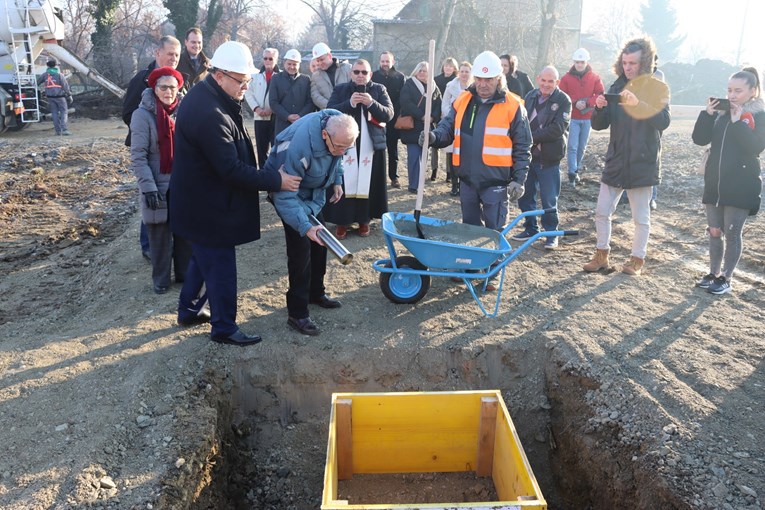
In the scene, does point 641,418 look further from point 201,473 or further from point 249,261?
point 249,261

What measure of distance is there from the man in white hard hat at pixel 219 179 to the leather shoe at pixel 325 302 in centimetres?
92

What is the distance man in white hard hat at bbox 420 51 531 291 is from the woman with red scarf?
7.26 feet

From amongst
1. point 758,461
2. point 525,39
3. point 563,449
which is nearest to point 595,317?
point 563,449

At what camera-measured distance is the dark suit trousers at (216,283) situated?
4.39 meters

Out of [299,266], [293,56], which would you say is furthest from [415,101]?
[299,266]

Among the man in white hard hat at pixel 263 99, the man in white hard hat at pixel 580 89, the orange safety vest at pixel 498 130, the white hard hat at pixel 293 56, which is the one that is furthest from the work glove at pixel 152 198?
the man in white hard hat at pixel 580 89

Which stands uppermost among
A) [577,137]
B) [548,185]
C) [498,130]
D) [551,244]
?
[498,130]

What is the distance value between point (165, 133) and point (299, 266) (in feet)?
5.45

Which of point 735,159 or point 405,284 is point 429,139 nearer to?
point 405,284

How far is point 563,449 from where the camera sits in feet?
14.3

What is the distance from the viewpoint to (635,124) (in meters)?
5.52

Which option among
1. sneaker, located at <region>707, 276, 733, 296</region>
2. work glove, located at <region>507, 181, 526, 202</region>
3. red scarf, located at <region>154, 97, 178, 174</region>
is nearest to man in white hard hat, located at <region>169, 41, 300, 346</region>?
red scarf, located at <region>154, 97, 178, 174</region>

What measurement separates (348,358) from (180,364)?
46.6 inches

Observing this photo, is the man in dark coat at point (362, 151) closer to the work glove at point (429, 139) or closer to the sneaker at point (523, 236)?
the work glove at point (429, 139)
